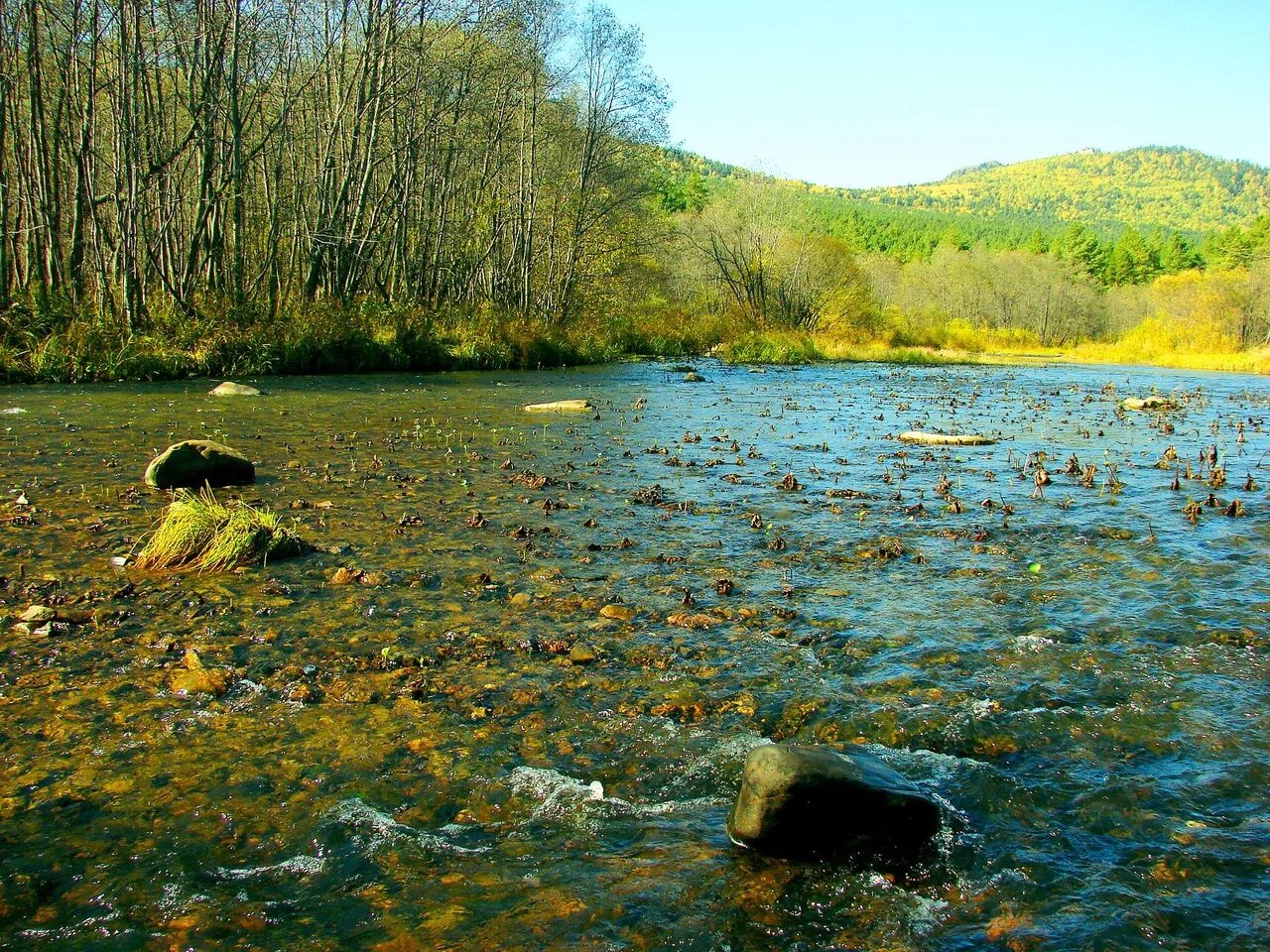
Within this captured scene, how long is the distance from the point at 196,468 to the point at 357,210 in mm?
19875

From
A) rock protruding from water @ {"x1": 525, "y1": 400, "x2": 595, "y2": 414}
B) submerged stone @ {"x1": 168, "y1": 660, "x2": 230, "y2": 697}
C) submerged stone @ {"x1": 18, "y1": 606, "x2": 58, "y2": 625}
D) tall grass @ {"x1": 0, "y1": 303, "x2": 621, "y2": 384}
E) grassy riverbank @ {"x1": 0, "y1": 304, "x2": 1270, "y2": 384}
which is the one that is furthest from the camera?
grassy riverbank @ {"x1": 0, "y1": 304, "x2": 1270, "y2": 384}

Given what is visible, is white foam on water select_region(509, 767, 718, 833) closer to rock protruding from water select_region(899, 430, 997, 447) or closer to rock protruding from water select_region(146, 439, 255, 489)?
rock protruding from water select_region(146, 439, 255, 489)

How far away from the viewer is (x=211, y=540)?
7078 millimetres

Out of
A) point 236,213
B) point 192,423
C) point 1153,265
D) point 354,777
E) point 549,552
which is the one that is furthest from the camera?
point 1153,265

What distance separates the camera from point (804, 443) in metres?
15.2

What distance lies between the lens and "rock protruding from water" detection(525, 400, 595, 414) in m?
18.7

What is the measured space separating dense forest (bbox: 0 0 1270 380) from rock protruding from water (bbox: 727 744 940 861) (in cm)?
2229

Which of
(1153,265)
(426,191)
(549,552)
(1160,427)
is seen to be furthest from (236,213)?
(1153,265)

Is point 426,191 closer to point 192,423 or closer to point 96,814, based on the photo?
point 192,423

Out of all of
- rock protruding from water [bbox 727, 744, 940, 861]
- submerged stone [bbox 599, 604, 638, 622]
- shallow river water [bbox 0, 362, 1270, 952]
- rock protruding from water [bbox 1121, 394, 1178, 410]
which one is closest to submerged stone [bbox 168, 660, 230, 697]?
Answer: shallow river water [bbox 0, 362, 1270, 952]

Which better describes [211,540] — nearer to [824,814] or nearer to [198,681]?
[198,681]

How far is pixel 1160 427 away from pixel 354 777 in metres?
19.6

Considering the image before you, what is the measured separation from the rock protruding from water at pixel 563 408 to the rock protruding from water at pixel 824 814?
15.4m

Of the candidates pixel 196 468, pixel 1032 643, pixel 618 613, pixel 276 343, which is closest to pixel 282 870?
pixel 618 613
